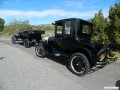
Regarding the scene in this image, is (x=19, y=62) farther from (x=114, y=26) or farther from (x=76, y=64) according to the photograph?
(x=114, y=26)

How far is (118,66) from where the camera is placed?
8.50 meters

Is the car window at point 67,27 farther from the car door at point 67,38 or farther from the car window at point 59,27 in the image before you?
the car window at point 59,27

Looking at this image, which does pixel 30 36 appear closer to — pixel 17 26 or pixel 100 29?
pixel 100 29

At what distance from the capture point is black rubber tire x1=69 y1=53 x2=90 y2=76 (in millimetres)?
6805

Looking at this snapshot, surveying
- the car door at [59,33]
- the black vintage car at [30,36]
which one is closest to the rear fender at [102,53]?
the car door at [59,33]

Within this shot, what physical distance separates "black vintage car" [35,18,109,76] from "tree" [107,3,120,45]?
2662mm

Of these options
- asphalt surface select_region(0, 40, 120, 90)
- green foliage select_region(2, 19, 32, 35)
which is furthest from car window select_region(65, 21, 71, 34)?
green foliage select_region(2, 19, 32, 35)

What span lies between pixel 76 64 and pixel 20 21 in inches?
880

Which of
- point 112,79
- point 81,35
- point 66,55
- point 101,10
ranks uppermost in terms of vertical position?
point 101,10

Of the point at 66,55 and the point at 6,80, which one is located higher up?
the point at 66,55

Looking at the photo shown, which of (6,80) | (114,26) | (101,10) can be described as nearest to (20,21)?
(101,10)

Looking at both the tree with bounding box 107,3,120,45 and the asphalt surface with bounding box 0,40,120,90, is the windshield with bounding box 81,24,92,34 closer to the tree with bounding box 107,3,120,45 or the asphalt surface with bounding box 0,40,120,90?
the asphalt surface with bounding box 0,40,120,90

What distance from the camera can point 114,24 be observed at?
11344mm

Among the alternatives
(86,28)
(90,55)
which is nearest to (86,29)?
(86,28)
